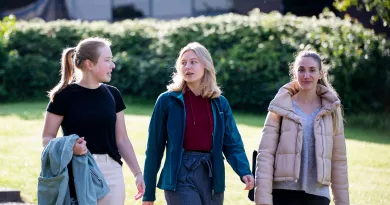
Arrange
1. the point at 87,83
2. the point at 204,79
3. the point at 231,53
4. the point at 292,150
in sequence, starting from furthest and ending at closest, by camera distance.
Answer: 1. the point at 231,53
2. the point at 204,79
3. the point at 292,150
4. the point at 87,83

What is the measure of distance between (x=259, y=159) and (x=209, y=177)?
41 cm

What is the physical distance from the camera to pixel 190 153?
5129 mm

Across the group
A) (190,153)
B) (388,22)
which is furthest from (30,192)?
(388,22)

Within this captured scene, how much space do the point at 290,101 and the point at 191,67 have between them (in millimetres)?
788

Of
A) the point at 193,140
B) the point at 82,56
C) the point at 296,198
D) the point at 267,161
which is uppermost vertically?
the point at 82,56

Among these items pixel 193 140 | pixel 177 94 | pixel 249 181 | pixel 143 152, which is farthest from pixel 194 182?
pixel 143 152

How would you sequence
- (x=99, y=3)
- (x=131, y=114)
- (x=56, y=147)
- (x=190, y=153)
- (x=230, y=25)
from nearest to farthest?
Result: (x=56, y=147) → (x=190, y=153) → (x=131, y=114) → (x=230, y=25) → (x=99, y=3)

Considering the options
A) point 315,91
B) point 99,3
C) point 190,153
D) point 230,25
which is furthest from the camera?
point 99,3

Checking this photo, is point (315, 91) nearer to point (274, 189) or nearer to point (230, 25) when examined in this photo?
point (274, 189)

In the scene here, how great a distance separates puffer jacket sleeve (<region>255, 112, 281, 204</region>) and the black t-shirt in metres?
1.08

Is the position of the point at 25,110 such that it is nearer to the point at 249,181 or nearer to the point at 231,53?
the point at 231,53

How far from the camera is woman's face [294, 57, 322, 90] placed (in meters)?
5.39

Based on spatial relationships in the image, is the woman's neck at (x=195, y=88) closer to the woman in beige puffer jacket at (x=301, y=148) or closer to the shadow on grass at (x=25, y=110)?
the woman in beige puffer jacket at (x=301, y=148)

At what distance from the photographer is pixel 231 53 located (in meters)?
17.9
